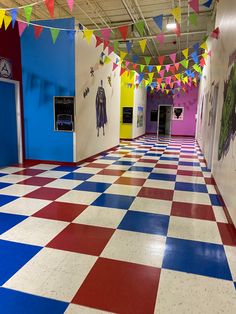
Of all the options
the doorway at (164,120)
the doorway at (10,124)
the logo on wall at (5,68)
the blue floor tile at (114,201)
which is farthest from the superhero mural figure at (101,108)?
the doorway at (164,120)

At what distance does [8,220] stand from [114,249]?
1.34 meters

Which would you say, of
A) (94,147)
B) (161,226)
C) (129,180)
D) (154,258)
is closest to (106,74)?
(94,147)

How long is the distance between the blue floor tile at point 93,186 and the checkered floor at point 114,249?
0.02m

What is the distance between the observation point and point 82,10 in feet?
25.4

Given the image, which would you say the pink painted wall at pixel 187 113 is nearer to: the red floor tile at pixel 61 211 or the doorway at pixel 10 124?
the doorway at pixel 10 124

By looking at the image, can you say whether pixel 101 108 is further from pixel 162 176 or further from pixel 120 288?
pixel 120 288

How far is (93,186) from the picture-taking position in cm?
405

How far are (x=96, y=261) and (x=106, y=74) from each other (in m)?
6.21

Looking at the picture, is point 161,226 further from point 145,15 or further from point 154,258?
point 145,15

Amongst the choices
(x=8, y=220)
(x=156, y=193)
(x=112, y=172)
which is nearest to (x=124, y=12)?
(x=112, y=172)

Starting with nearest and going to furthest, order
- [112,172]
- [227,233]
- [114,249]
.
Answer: [114,249] → [227,233] → [112,172]

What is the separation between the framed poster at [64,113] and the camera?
17.7 feet

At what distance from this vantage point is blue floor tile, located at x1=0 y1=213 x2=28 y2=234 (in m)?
2.54

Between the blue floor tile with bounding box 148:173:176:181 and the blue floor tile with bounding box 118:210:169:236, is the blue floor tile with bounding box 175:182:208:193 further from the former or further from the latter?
the blue floor tile with bounding box 118:210:169:236
